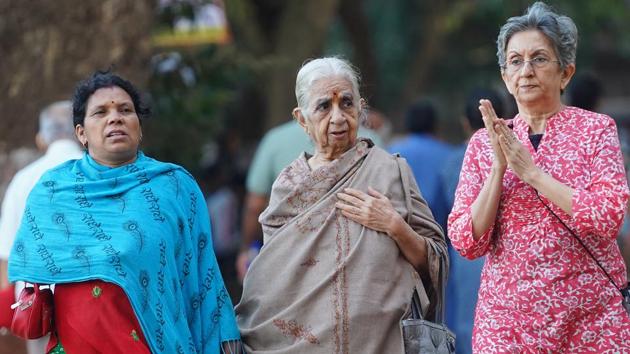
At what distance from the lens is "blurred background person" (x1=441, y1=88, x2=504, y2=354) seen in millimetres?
7590

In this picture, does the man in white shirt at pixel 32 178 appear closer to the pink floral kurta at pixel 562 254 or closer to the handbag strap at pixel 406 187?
the handbag strap at pixel 406 187

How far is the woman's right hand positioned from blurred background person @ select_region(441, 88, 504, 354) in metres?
2.61

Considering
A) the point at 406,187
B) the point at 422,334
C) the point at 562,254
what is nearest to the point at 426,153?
the point at 406,187

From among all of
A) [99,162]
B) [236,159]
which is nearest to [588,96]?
[99,162]

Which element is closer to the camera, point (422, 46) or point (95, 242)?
point (95, 242)

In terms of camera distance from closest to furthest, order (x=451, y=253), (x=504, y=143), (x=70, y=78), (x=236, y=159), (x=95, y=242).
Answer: (x=504, y=143), (x=95, y=242), (x=451, y=253), (x=70, y=78), (x=236, y=159)

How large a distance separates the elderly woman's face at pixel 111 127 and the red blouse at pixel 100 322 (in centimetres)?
56

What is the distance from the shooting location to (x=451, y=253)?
812 cm

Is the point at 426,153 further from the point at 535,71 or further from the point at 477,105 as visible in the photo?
the point at 535,71

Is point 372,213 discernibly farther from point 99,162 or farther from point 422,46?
point 422,46

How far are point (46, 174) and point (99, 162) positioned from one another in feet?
0.79

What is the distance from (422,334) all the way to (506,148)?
90cm

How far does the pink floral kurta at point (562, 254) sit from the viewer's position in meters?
4.77

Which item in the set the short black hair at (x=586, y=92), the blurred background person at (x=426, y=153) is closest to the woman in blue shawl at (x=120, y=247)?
the short black hair at (x=586, y=92)
